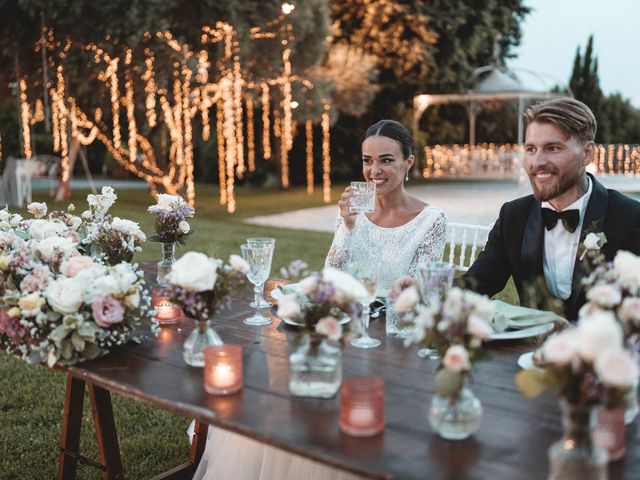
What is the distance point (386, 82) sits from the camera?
68.5 feet

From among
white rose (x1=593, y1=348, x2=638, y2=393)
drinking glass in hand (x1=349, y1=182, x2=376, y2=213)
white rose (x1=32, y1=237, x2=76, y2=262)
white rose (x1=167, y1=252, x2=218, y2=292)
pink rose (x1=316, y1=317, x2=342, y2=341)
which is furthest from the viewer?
drinking glass in hand (x1=349, y1=182, x2=376, y2=213)

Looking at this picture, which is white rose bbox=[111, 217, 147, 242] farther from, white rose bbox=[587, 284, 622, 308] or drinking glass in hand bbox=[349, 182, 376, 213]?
white rose bbox=[587, 284, 622, 308]

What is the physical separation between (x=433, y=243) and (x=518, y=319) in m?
1.14

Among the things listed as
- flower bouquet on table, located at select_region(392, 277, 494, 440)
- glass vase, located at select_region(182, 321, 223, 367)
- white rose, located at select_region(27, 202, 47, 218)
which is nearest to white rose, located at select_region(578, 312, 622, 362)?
flower bouquet on table, located at select_region(392, 277, 494, 440)

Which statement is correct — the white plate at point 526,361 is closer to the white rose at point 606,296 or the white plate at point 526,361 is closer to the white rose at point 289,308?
the white rose at point 606,296

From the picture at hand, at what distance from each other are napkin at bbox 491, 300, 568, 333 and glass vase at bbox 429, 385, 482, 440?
2.37 ft

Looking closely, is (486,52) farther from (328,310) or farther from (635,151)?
(328,310)

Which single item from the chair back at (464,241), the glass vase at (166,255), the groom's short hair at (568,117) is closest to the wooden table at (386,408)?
the glass vase at (166,255)

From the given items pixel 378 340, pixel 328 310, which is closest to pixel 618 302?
pixel 328 310

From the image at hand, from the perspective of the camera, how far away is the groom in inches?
111

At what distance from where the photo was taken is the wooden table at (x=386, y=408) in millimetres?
1486

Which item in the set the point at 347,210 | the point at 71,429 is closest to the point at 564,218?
the point at 347,210

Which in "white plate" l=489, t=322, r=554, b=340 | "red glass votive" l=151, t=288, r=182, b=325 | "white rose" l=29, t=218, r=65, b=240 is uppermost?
"white rose" l=29, t=218, r=65, b=240

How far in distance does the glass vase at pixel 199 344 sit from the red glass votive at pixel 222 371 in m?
0.21
